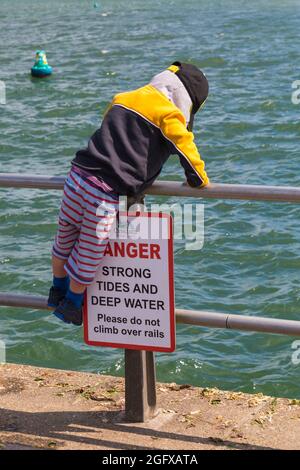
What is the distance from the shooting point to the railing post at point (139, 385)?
4547 mm

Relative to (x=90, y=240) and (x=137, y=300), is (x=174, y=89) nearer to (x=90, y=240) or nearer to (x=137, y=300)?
(x=90, y=240)

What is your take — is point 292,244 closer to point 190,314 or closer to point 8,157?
point 8,157

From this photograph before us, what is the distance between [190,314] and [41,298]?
0.70 meters

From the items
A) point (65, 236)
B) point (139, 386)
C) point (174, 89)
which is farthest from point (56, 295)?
point (174, 89)

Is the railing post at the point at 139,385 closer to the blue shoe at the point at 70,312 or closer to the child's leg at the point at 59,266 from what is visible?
the blue shoe at the point at 70,312

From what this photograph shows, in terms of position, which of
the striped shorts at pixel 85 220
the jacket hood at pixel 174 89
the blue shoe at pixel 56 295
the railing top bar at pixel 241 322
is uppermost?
the jacket hood at pixel 174 89

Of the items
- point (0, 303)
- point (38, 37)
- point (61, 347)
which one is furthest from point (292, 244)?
point (38, 37)

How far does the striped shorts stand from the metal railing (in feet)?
0.54

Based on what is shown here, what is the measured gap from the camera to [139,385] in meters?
4.58

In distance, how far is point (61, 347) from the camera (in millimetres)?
7891

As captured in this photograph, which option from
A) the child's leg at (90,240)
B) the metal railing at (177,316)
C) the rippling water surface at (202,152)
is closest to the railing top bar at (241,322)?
the metal railing at (177,316)
